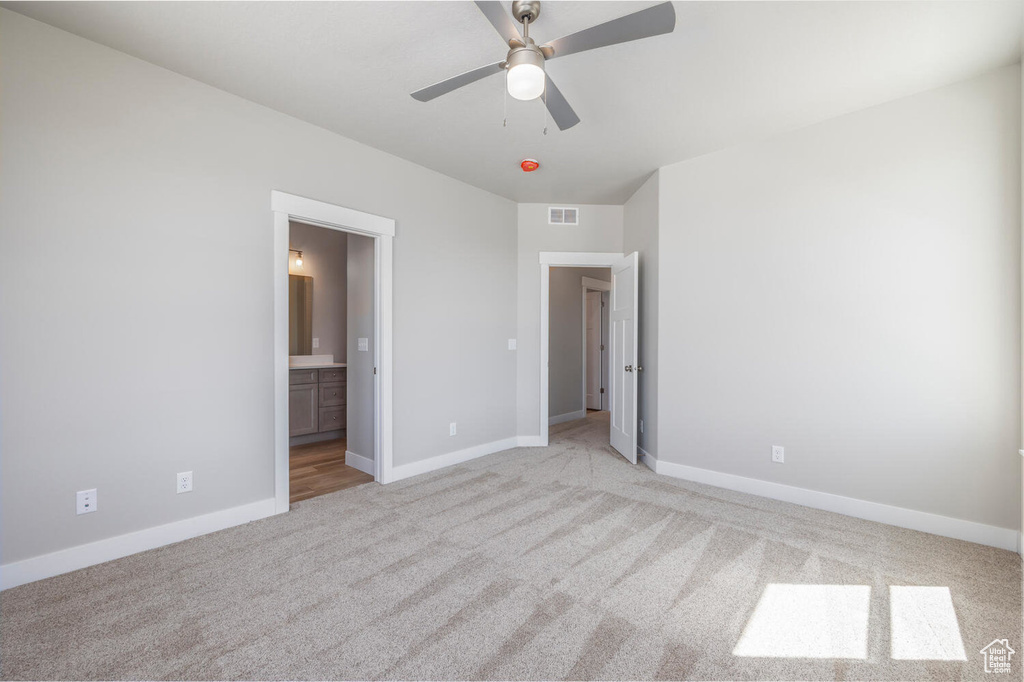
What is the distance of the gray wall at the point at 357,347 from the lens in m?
3.85

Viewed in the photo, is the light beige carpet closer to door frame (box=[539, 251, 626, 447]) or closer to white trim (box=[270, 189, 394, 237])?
door frame (box=[539, 251, 626, 447])

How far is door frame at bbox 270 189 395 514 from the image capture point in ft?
9.77

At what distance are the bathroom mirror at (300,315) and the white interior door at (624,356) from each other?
11.8 feet

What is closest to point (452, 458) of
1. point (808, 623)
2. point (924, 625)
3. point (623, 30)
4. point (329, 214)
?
point (329, 214)

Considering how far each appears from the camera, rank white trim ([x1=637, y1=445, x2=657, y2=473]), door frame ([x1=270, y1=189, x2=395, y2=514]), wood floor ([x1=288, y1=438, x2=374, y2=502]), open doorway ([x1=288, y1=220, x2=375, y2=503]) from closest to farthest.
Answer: door frame ([x1=270, y1=189, x2=395, y2=514])
wood floor ([x1=288, y1=438, x2=374, y2=502])
open doorway ([x1=288, y1=220, x2=375, y2=503])
white trim ([x1=637, y1=445, x2=657, y2=473])

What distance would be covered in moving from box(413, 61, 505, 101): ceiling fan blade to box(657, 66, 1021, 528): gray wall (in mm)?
2358

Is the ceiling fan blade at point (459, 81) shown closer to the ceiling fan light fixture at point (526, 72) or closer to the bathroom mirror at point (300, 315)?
the ceiling fan light fixture at point (526, 72)

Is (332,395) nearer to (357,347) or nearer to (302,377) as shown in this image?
(302,377)

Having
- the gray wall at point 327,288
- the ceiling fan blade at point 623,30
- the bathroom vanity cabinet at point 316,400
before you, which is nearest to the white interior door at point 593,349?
the gray wall at point 327,288

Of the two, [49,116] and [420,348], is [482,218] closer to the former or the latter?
[420,348]

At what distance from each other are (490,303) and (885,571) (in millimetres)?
3503

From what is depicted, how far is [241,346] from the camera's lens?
2.81 metres

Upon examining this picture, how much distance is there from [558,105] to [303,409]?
4.09m

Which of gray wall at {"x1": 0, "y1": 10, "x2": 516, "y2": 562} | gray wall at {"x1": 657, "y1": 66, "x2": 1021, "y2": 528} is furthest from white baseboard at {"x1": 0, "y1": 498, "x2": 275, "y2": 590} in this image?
gray wall at {"x1": 657, "y1": 66, "x2": 1021, "y2": 528}
